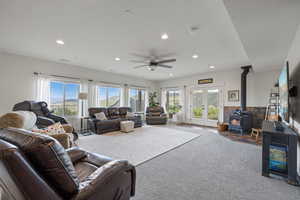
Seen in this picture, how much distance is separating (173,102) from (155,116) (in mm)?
1694

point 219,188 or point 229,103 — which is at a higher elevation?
point 229,103

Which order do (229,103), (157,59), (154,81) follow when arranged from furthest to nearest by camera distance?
(154,81)
(229,103)
(157,59)

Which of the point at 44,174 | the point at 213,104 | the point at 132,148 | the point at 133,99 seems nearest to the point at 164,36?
the point at 132,148

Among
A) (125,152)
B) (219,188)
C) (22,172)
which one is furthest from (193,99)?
(22,172)

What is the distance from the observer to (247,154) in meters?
2.99

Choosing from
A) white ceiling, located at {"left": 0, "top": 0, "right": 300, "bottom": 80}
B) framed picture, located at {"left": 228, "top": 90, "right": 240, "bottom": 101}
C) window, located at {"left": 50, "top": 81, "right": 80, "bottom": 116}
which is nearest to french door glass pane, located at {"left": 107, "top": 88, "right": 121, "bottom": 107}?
window, located at {"left": 50, "top": 81, "right": 80, "bottom": 116}

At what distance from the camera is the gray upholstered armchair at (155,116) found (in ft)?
22.3

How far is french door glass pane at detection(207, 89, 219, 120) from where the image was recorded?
6.24 meters

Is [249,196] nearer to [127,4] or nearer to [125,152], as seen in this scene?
[125,152]

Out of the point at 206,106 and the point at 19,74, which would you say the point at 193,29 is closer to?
the point at 206,106

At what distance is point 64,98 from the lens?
17.1ft

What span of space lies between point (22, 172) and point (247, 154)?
3.80 m

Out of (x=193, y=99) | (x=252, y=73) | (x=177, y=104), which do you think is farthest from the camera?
(x=177, y=104)

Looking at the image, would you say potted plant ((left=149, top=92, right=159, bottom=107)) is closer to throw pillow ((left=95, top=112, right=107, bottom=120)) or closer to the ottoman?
the ottoman
